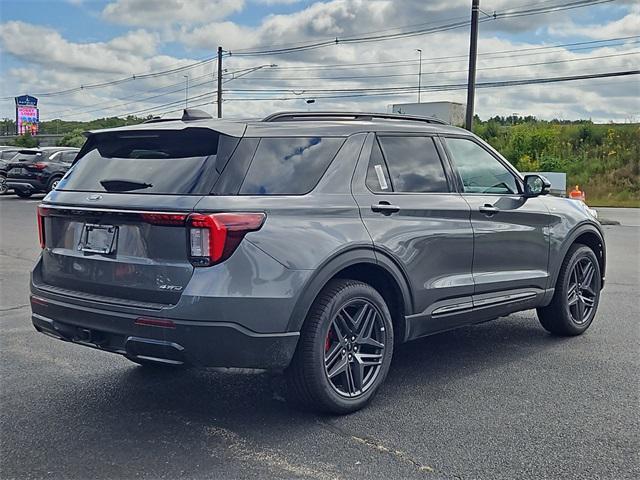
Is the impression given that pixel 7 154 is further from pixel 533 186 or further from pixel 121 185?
pixel 121 185

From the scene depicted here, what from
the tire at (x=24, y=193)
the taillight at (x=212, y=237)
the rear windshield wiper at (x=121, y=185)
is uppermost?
the rear windshield wiper at (x=121, y=185)

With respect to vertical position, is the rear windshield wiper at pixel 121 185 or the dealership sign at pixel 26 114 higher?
the dealership sign at pixel 26 114

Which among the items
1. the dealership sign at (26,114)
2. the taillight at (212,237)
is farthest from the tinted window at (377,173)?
the dealership sign at (26,114)

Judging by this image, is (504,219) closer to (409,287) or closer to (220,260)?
(409,287)

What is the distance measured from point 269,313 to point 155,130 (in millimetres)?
1359

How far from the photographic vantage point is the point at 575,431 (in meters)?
4.18

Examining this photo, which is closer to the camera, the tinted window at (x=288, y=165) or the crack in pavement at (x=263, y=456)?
the crack in pavement at (x=263, y=456)

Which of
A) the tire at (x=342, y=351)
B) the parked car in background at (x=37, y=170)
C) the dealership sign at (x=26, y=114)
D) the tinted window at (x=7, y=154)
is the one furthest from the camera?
the dealership sign at (x=26, y=114)

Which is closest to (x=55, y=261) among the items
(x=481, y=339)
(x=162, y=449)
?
(x=162, y=449)

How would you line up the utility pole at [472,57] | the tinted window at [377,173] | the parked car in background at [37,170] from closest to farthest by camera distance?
1. the tinted window at [377,173]
2. the utility pole at [472,57]
3. the parked car in background at [37,170]

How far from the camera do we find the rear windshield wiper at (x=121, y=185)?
166 inches

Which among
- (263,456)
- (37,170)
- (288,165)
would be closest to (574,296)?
(288,165)

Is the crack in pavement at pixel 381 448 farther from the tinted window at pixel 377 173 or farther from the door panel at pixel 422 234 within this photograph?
the tinted window at pixel 377 173

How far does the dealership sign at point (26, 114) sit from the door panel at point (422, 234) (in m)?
77.1
